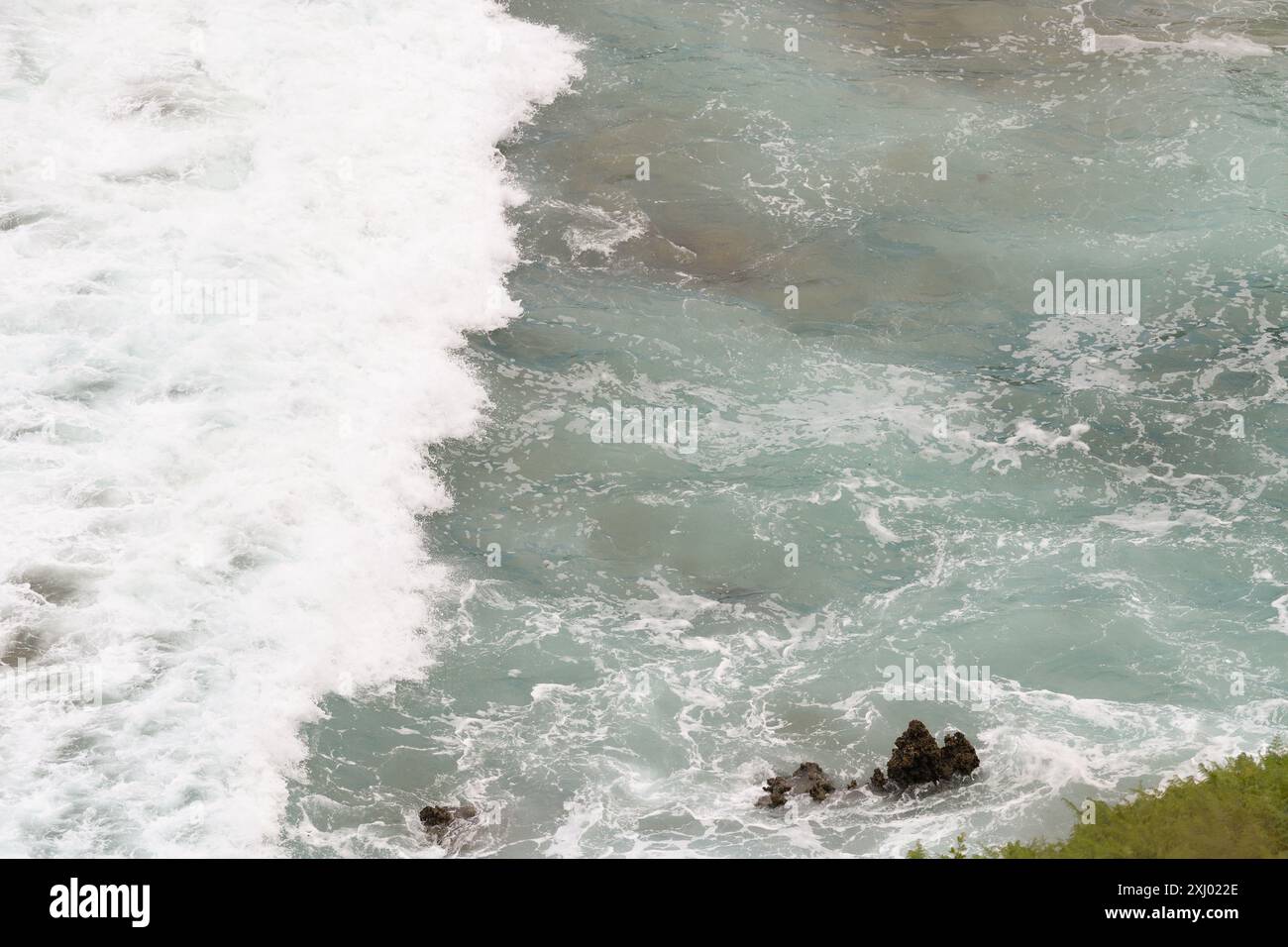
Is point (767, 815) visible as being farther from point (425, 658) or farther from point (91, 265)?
point (91, 265)

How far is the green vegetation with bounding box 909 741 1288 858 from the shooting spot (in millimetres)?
19938

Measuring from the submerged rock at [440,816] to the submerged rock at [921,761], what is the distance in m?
5.97

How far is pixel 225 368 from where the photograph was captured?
94.0 feet

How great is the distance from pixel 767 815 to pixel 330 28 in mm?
27274

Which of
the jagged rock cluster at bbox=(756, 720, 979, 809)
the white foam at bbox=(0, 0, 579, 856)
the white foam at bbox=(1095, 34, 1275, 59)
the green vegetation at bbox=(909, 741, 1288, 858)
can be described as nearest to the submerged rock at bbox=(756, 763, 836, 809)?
the jagged rock cluster at bbox=(756, 720, 979, 809)

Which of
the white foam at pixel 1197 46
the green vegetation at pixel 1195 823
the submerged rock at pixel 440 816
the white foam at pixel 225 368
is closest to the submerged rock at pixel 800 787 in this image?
the green vegetation at pixel 1195 823

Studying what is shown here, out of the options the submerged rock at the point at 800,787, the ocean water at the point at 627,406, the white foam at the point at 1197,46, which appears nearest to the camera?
the submerged rock at the point at 800,787

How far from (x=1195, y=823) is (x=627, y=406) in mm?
13638

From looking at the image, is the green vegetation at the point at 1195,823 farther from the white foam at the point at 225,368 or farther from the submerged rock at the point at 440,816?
the white foam at the point at 225,368

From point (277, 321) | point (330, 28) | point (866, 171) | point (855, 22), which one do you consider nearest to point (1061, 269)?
point (866, 171)

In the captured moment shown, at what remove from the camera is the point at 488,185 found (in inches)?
1419

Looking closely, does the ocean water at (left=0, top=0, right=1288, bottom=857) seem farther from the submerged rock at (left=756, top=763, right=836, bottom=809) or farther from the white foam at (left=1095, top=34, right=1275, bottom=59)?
the submerged rock at (left=756, top=763, right=836, bottom=809)

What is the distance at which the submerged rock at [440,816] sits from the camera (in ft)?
68.9

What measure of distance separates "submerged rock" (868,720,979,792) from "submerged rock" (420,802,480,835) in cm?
597
